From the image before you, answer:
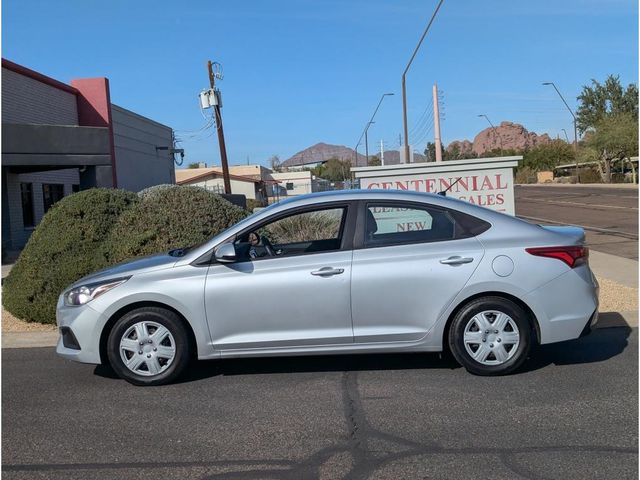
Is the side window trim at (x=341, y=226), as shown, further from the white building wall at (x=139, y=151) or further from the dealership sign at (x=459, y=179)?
the white building wall at (x=139, y=151)

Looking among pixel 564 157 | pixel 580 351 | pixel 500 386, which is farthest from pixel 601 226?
pixel 564 157

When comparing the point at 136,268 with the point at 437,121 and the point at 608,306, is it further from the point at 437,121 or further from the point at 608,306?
the point at 437,121

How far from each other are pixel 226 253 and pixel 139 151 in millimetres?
29492

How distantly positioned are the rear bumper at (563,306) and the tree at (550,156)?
323 ft

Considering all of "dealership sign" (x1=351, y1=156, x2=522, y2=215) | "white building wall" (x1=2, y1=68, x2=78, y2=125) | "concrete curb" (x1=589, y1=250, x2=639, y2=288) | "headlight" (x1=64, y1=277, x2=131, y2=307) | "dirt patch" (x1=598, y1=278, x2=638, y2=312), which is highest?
"white building wall" (x1=2, y1=68, x2=78, y2=125)

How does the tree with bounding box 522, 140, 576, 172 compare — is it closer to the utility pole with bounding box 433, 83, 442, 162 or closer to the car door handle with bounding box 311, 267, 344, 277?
the utility pole with bounding box 433, 83, 442, 162

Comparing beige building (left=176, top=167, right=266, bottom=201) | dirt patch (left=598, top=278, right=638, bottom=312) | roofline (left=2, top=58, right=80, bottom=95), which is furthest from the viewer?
beige building (left=176, top=167, right=266, bottom=201)

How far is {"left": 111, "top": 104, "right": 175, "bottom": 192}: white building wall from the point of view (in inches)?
1182

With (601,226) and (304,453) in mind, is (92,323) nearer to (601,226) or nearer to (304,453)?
(304,453)

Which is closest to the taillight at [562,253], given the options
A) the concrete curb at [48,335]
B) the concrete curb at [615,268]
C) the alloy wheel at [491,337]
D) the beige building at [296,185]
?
the alloy wheel at [491,337]

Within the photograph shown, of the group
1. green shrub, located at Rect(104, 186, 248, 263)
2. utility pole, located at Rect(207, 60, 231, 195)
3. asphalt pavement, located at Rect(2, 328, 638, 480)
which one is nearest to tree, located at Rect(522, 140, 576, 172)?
utility pole, located at Rect(207, 60, 231, 195)

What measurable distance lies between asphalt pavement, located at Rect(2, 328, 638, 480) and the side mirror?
3.66 ft

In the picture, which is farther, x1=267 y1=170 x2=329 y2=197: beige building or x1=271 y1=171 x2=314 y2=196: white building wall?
x1=271 y1=171 x2=314 y2=196: white building wall

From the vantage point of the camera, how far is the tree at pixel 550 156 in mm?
101062
